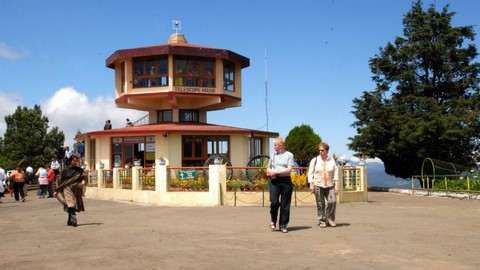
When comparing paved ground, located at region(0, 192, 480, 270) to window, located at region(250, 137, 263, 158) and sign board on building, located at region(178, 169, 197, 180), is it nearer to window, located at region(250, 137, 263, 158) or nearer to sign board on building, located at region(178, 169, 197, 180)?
sign board on building, located at region(178, 169, 197, 180)

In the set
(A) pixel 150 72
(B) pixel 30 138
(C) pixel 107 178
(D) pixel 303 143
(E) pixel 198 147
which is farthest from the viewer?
(B) pixel 30 138

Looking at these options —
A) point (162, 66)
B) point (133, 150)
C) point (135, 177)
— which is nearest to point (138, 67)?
point (162, 66)

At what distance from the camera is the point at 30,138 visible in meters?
54.3

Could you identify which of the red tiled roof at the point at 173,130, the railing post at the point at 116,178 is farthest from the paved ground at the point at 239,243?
the red tiled roof at the point at 173,130

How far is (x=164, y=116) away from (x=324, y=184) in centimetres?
1932

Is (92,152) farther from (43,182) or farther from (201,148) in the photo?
(201,148)

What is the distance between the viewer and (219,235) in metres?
9.68

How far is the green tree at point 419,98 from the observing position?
29.2 m

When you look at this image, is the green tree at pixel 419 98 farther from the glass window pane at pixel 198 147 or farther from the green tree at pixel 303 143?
the glass window pane at pixel 198 147

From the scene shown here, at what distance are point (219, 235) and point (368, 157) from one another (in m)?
22.9

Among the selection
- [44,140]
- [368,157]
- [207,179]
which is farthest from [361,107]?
[44,140]

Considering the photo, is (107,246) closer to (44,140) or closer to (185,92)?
(185,92)

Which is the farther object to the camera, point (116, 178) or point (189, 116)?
point (189, 116)

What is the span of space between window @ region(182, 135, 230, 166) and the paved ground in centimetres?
1223
